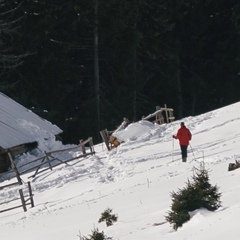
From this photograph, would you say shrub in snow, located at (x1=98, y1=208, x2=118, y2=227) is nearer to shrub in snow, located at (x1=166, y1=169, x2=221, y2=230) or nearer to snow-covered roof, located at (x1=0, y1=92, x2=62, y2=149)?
shrub in snow, located at (x1=166, y1=169, x2=221, y2=230)

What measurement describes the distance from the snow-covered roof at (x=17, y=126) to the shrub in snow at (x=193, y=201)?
20548mm

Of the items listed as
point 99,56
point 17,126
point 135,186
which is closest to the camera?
point 135,186

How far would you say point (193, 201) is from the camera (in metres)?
12.7

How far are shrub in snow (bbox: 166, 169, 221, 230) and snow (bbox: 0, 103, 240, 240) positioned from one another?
13 centimetres

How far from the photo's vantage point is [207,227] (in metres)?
11.4

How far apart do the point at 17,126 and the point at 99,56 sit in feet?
54.5

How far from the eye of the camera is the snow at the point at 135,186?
12812 mm

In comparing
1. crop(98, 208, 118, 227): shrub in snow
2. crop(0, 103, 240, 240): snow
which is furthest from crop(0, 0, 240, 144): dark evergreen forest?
crop(98, 208, 118, 227): shrub in snow

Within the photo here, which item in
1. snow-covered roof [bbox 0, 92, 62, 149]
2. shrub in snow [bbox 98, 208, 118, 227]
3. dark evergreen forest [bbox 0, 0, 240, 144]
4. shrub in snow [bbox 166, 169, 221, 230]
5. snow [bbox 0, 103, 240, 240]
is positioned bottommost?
shrub in snow [bbox 166, 169, 221, 230]

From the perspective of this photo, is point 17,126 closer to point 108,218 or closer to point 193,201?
point 108,218

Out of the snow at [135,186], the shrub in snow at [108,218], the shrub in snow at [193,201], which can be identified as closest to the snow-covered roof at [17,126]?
the snow at [135,186]

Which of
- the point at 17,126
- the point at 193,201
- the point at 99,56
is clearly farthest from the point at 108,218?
the point at 99,56

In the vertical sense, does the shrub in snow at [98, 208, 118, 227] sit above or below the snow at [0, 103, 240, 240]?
below

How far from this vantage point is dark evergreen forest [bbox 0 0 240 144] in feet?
162
